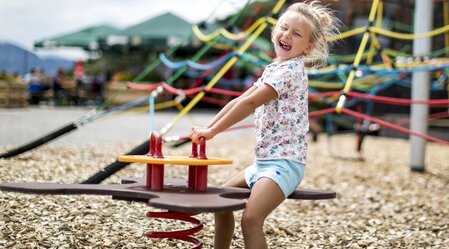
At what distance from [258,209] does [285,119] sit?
A: 40 centimetres

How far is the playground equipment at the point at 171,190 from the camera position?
2042 millimetres

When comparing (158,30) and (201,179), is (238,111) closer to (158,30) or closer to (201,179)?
(201,179)

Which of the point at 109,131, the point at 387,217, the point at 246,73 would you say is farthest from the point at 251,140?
the point at 246,73

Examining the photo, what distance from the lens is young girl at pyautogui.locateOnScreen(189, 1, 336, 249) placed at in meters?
2.42

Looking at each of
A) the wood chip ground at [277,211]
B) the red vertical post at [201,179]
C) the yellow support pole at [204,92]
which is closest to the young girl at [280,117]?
the red vertical post at [201,179]

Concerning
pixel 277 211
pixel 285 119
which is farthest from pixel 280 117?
pixel 277 211

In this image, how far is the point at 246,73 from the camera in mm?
22469

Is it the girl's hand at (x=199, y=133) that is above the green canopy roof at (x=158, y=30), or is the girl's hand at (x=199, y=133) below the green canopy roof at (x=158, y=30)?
below

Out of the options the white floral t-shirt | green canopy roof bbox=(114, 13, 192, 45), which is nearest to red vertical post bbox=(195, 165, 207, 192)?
the white floral t-shirt

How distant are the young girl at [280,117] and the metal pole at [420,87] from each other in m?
4.23

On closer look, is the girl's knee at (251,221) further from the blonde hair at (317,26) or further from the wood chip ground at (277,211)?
the wood chip ground at (277,211)

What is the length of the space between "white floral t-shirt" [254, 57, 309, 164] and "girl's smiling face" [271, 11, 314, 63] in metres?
0.05

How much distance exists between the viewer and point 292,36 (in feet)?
8.50

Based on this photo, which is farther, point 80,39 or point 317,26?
point 80,39
